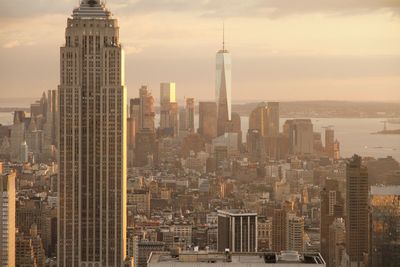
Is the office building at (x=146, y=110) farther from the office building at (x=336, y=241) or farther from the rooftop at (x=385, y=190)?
the rooftop at (x=385, y=190)

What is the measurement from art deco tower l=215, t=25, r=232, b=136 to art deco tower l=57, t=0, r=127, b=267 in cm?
79

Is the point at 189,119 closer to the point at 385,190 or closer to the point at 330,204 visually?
the point at 330,204

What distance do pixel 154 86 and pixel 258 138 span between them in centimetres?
78

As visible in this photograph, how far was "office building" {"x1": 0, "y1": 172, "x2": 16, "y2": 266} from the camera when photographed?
6.81 meters

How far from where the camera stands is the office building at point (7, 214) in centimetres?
681

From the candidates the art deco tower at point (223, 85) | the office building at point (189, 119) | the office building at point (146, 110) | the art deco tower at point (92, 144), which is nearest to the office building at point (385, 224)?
the art deco tower at point (223, 85)

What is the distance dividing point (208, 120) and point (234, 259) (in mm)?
3002

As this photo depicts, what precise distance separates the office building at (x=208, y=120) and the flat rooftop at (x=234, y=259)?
2.73 metres

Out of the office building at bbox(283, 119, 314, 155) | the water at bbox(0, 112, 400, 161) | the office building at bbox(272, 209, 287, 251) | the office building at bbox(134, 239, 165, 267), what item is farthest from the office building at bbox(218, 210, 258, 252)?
the water at bbox(0, 112, 400, 161)

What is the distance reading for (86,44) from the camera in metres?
7.85

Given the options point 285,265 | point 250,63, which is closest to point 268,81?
point 250,63

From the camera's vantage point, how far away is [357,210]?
671 cm

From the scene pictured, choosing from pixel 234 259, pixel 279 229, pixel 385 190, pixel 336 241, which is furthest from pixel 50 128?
pixel 234 259

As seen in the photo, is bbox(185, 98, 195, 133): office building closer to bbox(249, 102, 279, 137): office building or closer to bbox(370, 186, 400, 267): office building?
bbox(249, 102, 279, 137): office building
